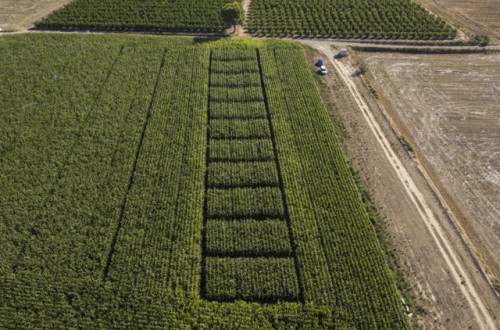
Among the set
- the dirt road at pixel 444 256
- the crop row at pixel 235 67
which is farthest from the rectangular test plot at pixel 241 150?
the dirt road at pixel 444 256

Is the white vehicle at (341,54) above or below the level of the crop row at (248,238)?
above

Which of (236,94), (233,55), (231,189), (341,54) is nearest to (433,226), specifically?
(231,189)

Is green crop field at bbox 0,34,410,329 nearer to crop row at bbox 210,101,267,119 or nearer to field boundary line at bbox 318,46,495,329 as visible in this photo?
crop row at bbox 210,101,267,119

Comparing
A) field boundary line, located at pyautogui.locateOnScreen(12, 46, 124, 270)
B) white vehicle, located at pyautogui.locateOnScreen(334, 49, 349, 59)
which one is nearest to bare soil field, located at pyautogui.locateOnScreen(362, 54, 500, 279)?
white vehicle, located at pyautogui.locateOnScreen(334, 49, 349, 59)

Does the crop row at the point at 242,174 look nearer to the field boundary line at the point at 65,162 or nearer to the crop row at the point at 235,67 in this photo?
the field boundary line at the point at 65,162

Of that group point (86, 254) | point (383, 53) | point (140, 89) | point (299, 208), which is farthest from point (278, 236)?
point (383, 53)

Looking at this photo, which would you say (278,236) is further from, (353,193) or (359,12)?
(359,12)
